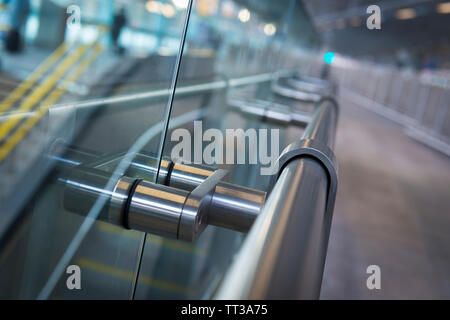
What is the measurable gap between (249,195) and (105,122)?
255 millimetres

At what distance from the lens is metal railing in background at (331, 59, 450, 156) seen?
26.3 ft

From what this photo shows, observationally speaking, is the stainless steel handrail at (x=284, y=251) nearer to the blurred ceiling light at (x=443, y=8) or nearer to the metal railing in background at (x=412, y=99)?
the metal railing in background at (x=412, y=99)

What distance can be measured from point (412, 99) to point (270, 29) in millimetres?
8967

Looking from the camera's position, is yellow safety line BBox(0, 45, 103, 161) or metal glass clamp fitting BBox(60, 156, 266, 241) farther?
yellow safety line BBox(0, 45, 103, 161)

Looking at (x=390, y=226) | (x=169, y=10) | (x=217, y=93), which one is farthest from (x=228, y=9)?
(x=390, y=226)

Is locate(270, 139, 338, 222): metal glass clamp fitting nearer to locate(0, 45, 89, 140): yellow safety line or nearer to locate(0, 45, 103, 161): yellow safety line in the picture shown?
locate(0, 45, 103, 161): yellow safety line

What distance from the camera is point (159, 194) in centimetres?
33

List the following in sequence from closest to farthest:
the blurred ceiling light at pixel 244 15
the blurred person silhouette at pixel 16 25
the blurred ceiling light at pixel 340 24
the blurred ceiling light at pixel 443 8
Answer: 1. the blurred ceiling light at pixel 244 15
2. the blurred person silhouette at pixel 16 25
3. the blurred ceiling light at pixel 443 8
4. the blurred ceiling light at pixel 340 24

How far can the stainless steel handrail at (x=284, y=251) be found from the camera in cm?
16

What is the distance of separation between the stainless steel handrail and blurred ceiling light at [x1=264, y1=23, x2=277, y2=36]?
1.86 metres

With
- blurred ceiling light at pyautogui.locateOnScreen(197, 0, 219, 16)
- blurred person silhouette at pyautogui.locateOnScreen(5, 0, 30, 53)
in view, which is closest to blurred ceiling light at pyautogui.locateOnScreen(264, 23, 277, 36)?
blurred ceiling light at pyautogui.locateOnScreen(197, 0, 219, 16)

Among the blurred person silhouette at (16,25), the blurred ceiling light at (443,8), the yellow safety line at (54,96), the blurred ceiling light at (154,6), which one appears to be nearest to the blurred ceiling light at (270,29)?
the blurred ceiling light at (154,6)

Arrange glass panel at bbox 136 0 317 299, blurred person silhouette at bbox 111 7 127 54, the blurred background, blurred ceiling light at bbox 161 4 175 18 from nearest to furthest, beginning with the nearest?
the blurred background → glass panel at bbox 136 0 317 299 → blurred ceiling light at bbox 161 4 175 18 → blurred person silhouette at bbox 111 7 127 54
